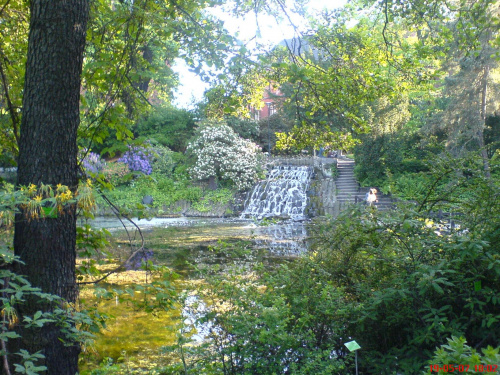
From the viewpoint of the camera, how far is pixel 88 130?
4.13 meters

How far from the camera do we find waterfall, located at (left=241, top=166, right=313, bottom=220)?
20062 mm

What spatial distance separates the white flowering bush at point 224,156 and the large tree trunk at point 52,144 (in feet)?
63.1

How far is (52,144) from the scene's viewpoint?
309 cm

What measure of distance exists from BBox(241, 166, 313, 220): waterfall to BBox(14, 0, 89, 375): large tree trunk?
15.8 meters

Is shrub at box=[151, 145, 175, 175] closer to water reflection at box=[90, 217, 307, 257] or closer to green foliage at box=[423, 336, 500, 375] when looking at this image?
water reflection at box=[90, 217, 307, 257]

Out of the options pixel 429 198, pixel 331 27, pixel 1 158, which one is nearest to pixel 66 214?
pixel 1 158

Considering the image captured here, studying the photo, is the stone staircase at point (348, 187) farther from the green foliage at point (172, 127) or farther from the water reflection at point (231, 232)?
the green foliage at point (172, 127)

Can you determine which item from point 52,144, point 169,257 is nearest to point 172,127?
point 169,257

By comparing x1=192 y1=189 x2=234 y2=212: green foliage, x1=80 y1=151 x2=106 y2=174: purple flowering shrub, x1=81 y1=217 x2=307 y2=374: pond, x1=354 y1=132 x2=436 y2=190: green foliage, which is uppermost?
x1=354 y1=132 x2=436 y2=190: green foliage

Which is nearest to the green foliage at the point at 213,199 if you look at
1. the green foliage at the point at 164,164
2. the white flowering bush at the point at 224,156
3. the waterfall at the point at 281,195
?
the white flowering bush at the point at 224,156

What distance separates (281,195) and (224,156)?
431 centimetres

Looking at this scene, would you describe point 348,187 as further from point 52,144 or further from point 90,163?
point 52,144

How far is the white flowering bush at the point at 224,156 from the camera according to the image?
74.4 ft

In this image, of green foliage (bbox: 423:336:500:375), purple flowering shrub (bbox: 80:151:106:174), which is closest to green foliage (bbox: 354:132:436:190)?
purple flowering shrub (bbox: 80:151:106:174)
